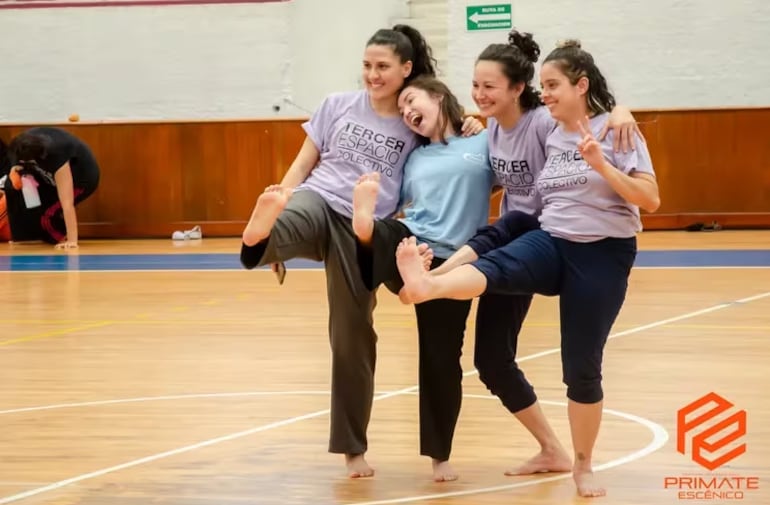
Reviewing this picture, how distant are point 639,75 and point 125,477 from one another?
31.3 ft

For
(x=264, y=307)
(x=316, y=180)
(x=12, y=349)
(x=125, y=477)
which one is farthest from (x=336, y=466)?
(x=264, y=307)

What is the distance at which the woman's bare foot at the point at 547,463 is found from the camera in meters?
4.05

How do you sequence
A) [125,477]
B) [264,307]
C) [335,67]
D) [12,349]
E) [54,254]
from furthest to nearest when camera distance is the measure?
[335,67]
[54,254]
[264,307]
[12,349]
[125,477]

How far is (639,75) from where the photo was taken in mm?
12695

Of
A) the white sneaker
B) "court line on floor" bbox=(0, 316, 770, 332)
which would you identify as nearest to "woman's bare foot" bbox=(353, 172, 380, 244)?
"court line on floor" bbox=(0, 316, 770, 332)

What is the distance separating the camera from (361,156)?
4121mm

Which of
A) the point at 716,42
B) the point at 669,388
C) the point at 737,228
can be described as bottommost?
the point at 737,228

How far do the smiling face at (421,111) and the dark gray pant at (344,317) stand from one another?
1.21ft

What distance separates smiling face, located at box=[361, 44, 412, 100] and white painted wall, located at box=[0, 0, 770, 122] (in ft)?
29.1

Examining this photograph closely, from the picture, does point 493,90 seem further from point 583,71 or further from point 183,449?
point 183,449

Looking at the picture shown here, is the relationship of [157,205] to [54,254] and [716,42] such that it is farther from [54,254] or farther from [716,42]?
[716,42]

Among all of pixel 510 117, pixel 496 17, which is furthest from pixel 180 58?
pixel 510 117

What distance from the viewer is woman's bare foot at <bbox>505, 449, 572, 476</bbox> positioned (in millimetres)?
4055

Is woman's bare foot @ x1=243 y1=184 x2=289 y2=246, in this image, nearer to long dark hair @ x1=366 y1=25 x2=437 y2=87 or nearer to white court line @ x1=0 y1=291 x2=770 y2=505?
long dark hair @ x1=366 y1=25 x2=437 y2=87
